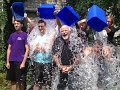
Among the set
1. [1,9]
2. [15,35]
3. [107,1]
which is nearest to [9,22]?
[1,9]

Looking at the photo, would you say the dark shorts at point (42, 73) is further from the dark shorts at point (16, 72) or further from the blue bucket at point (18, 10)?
the blue bucket at point (18, 10)

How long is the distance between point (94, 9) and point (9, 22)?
228 inches

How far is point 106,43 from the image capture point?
777 cm

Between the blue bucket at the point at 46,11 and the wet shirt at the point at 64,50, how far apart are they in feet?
2.58

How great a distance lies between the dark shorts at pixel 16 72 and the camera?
7609 millimetres

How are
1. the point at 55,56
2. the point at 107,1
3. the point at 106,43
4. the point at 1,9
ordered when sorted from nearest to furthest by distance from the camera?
1. the point at 55,56
2. the point at 106,43
3. the point at 107,1
4. the point at 1,9

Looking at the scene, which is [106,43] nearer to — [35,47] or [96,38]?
[96,38]

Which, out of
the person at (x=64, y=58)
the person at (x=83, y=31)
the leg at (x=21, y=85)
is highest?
the person at (x=83, y=31)

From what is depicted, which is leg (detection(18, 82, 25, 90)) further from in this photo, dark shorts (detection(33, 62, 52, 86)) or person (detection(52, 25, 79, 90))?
person (detection(52, 25, 79, 90))

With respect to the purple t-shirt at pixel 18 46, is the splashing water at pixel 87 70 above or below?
below

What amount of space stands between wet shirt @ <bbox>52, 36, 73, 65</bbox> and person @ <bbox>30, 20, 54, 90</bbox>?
320mm

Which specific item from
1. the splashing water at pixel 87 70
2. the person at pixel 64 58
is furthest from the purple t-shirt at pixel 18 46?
the person at pixel 64 58

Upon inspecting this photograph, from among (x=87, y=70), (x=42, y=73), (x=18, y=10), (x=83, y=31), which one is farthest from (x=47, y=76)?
(x=18, y=10)

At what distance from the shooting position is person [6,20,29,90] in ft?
24.9
